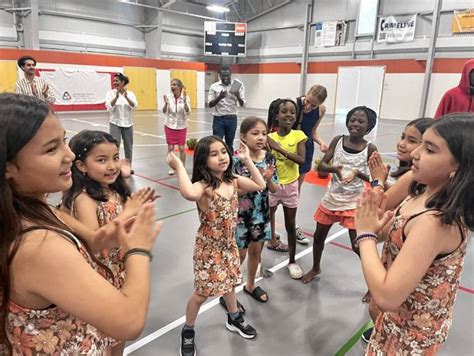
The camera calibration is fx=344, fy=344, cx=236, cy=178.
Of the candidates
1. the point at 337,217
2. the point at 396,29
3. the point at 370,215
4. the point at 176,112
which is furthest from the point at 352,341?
the point at 396,29

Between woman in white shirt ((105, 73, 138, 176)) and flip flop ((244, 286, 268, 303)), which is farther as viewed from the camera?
woman in white shirt ((105, 73, 138, 176))

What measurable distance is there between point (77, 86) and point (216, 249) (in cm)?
1498

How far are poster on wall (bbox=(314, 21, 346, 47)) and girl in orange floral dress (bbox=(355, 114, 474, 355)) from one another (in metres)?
17.8

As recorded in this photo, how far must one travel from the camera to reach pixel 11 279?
2.72 feet

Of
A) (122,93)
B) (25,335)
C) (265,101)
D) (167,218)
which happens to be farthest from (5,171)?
(265,101)

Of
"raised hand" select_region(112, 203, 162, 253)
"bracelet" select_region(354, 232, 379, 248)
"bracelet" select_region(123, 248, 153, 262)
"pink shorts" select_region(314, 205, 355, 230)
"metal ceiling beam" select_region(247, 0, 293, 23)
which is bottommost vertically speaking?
"pink shorts" select_region(314, 205, 355, 230)

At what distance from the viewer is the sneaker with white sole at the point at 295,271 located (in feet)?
9.75

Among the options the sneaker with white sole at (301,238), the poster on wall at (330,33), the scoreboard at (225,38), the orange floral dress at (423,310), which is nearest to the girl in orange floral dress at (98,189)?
the orange floral dress at (423,310)

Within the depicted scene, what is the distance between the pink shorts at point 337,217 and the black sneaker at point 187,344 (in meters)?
1.33

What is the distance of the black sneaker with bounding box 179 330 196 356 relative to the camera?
2.10 metres

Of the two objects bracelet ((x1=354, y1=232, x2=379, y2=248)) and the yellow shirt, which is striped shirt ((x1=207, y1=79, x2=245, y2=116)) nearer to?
the yellow shirt

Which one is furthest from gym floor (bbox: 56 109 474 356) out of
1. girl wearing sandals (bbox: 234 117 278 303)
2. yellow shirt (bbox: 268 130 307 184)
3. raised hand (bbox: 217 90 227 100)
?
raised hand (bbox: 217 90 227 100)

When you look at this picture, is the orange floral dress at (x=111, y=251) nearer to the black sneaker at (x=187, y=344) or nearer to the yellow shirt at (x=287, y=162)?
the black sneaker at (x=187, y=344)

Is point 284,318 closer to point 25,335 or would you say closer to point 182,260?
point 182,260
